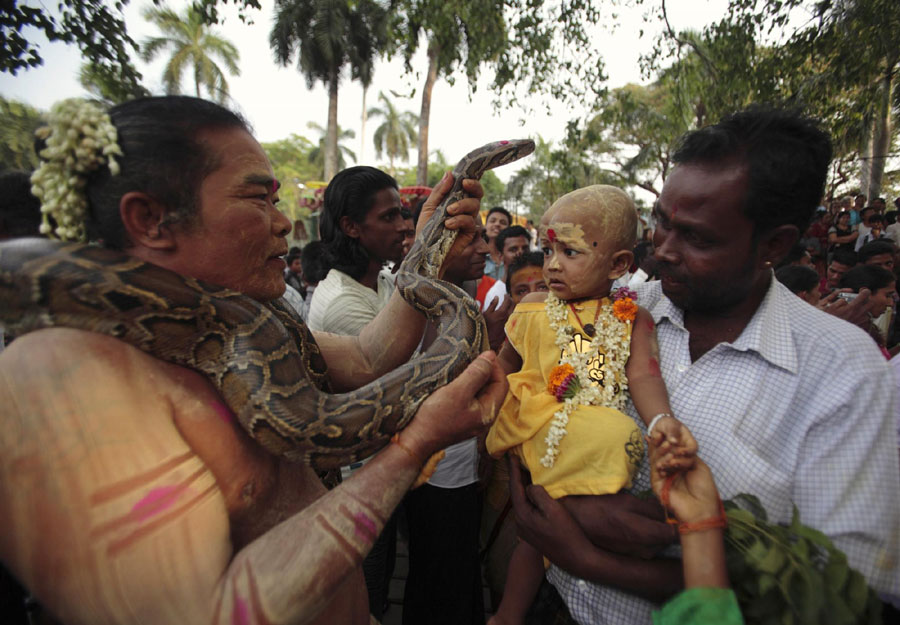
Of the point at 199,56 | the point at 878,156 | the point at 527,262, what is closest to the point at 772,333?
the point at 527,262

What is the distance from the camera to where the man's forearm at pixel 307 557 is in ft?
4.20

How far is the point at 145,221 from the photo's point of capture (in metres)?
1.67

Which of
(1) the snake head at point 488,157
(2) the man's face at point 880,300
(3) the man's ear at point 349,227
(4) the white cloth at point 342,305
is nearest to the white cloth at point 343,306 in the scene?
(4) the white cloth at point 342,305

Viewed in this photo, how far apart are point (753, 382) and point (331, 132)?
96.7 ft

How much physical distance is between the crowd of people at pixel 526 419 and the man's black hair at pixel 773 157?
11 mm

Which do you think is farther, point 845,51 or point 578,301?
point 845,51

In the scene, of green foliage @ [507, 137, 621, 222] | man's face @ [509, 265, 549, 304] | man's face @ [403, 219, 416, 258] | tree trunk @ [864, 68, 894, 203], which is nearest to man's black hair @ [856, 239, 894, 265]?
man's face @ [509, 265, 549, 304]

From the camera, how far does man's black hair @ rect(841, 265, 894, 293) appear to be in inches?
213

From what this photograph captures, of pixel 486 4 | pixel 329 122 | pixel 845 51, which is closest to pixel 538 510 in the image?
pixel 486 4

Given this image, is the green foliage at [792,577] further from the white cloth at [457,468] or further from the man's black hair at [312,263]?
the man's black hair at [312,263]

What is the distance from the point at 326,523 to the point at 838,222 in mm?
19107

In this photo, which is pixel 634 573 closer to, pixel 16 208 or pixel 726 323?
pixel 726 323

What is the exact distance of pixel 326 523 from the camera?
1.48 metres

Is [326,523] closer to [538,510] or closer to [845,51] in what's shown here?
[538,510]
